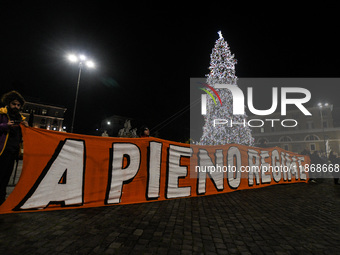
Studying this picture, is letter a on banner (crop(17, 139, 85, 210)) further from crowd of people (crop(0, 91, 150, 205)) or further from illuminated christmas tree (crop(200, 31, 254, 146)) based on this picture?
illuminated christmas tree (crop(200, 31, 254, 146))

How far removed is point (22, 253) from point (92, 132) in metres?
71.5

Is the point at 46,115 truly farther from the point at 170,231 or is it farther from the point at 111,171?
the point at 170,231

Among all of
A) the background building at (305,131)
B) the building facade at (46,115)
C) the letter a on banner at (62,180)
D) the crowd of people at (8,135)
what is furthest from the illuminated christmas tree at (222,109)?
the building facade at (46,115)

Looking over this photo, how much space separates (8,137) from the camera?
3.38 meters

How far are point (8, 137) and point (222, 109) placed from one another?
15050 millimetres

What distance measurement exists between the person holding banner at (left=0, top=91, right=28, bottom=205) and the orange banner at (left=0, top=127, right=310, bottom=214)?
0.20 metres

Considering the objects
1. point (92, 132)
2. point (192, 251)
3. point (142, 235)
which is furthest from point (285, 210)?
point (92, 132)

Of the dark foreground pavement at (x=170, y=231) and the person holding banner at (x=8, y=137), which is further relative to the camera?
the person holding banner at (x=8, y=137)

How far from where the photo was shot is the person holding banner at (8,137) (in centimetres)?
329

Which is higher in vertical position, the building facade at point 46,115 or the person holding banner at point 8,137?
the building facade at point 46,115

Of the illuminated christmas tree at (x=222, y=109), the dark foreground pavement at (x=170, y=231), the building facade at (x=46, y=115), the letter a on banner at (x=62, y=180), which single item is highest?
the building facade at (x=46, y=115)

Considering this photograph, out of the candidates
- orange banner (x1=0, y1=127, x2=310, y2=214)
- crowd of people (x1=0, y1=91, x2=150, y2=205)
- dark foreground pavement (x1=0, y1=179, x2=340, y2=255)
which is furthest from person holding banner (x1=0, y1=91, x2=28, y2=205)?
dark foreground pavement (x1=0, y1=179, x2=340, y2=255)

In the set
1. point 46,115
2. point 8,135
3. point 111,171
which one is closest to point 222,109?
point 111,171

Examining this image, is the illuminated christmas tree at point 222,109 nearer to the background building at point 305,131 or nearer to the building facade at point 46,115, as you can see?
the background building at point 305,131
